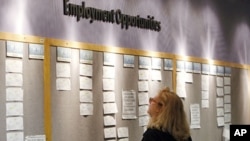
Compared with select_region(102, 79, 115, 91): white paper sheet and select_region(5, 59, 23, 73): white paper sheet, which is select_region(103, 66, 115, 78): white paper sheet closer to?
select_region(102, 79, 115, 91): white paper sheet

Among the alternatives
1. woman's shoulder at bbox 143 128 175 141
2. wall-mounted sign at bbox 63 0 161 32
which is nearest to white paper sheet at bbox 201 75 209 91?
wall-mounted sign at bbox 63 0 161 32

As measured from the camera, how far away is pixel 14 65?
333cm

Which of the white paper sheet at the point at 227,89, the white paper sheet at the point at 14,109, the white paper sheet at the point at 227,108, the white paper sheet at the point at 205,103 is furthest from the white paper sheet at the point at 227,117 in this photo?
the white paper sheet at the point at 14,109

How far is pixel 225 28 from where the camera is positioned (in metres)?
6.50

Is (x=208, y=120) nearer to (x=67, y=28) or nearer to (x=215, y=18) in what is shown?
(x=215, y=18)

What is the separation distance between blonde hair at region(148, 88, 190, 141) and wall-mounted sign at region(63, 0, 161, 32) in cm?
107

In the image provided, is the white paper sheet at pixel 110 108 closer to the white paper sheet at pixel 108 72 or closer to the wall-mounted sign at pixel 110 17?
the white paper sheet at pixel 108 72

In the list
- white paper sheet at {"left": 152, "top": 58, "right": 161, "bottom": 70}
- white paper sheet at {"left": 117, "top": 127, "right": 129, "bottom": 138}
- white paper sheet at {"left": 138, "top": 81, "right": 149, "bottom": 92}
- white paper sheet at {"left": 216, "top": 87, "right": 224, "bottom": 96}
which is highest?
white paper sheet at {"left": 152, "top": 58, "right": 161, "bottom": 70}

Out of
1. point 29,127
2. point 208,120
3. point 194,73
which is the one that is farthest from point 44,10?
point 208,120

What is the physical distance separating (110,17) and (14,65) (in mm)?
1256

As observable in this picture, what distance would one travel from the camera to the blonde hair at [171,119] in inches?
127

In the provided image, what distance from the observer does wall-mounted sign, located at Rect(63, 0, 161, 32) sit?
3897mm

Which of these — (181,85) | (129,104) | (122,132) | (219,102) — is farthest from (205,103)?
(122,132)

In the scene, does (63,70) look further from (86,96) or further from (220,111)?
(220,111)
